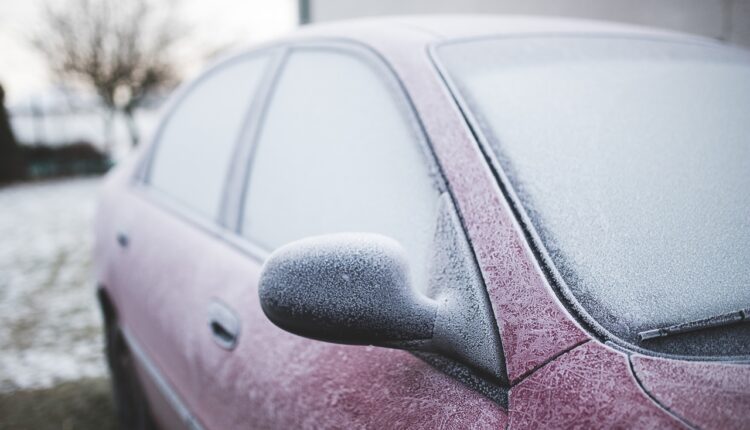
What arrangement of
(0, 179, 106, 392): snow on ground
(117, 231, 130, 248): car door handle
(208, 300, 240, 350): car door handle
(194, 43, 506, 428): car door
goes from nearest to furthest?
(194, 43, 506, 428): car door → (208, 300, 240, 350): car door handle → (117, 231, 130, 248): car door handle → (0, 179, 106, 392): snow on ground

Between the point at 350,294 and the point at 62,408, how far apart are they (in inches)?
113

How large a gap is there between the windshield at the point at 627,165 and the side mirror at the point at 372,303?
0.52ft

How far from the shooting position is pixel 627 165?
1087 mm

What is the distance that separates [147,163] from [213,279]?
51.2 inches

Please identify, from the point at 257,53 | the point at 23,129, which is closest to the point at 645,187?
the point at 257,53

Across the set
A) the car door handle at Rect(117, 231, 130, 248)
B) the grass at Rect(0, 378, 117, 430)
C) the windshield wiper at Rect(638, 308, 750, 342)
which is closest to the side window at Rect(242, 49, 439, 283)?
the windshield wiper at Rect(638, 308, 750, 342)

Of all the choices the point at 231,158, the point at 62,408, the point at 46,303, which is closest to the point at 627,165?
the point at 231,158

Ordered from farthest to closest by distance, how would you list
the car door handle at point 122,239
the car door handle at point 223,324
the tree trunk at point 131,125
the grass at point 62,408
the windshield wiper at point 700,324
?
the tree trunk at point 131,125 < the grass at point 62,408 < the car door handle at point 122,239 < the car door handle at point 223,324 < the windshield wiper at point 700,324

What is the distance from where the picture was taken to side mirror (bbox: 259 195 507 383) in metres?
0.82

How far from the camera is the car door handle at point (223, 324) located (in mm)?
1309

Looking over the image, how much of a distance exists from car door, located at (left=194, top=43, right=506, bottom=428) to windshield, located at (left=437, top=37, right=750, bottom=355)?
0.19 metres

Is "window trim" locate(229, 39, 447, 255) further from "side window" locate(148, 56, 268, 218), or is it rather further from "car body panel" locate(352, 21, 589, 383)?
"side window" locate(148, 56, 268, 218)

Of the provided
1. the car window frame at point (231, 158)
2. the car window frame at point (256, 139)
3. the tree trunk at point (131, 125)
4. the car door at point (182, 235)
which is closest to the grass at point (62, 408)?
the car door at point (182, 235)

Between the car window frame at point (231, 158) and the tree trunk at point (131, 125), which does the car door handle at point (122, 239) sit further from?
the tree trunk at point (131, 125)
